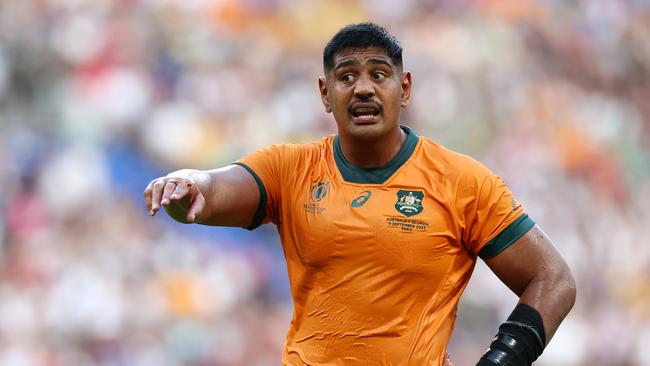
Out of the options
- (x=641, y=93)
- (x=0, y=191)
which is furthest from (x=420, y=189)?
(x=641, y=93)

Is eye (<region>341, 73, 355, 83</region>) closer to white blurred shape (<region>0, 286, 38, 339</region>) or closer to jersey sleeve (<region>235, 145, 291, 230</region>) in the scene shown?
jersey sleeve (<region>235, 145, 291, 230</region>)

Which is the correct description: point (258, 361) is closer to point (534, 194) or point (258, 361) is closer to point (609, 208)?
point (534, 194)

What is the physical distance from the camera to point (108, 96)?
32.0 ft

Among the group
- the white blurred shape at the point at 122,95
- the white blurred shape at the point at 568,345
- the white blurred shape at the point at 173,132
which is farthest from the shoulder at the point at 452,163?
the white blurred shape at the point at 568,345

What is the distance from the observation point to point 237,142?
10047mm

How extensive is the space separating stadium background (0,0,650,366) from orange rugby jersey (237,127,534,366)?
467 centimetres

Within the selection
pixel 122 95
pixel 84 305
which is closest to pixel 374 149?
pixel 84 305

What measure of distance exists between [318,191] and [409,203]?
16.8 inches

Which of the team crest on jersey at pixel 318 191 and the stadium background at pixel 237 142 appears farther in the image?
the stadium background at pixel 237 142

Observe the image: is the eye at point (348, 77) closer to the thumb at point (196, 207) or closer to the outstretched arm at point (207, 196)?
the outstretched arm at point (207, 196)

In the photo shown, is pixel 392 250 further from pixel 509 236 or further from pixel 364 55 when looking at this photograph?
pixel 364 55

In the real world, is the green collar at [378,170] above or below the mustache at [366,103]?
below

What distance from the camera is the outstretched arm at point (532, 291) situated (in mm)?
4355

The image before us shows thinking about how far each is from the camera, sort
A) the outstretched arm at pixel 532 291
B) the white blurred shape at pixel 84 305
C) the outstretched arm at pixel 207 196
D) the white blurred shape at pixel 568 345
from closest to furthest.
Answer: the outstretched arm at pixel 207 196, the outstretched arm at pixel 532 291, the white blurred shape at pixel 84 305, the white blurred shape at pixel 568 345
